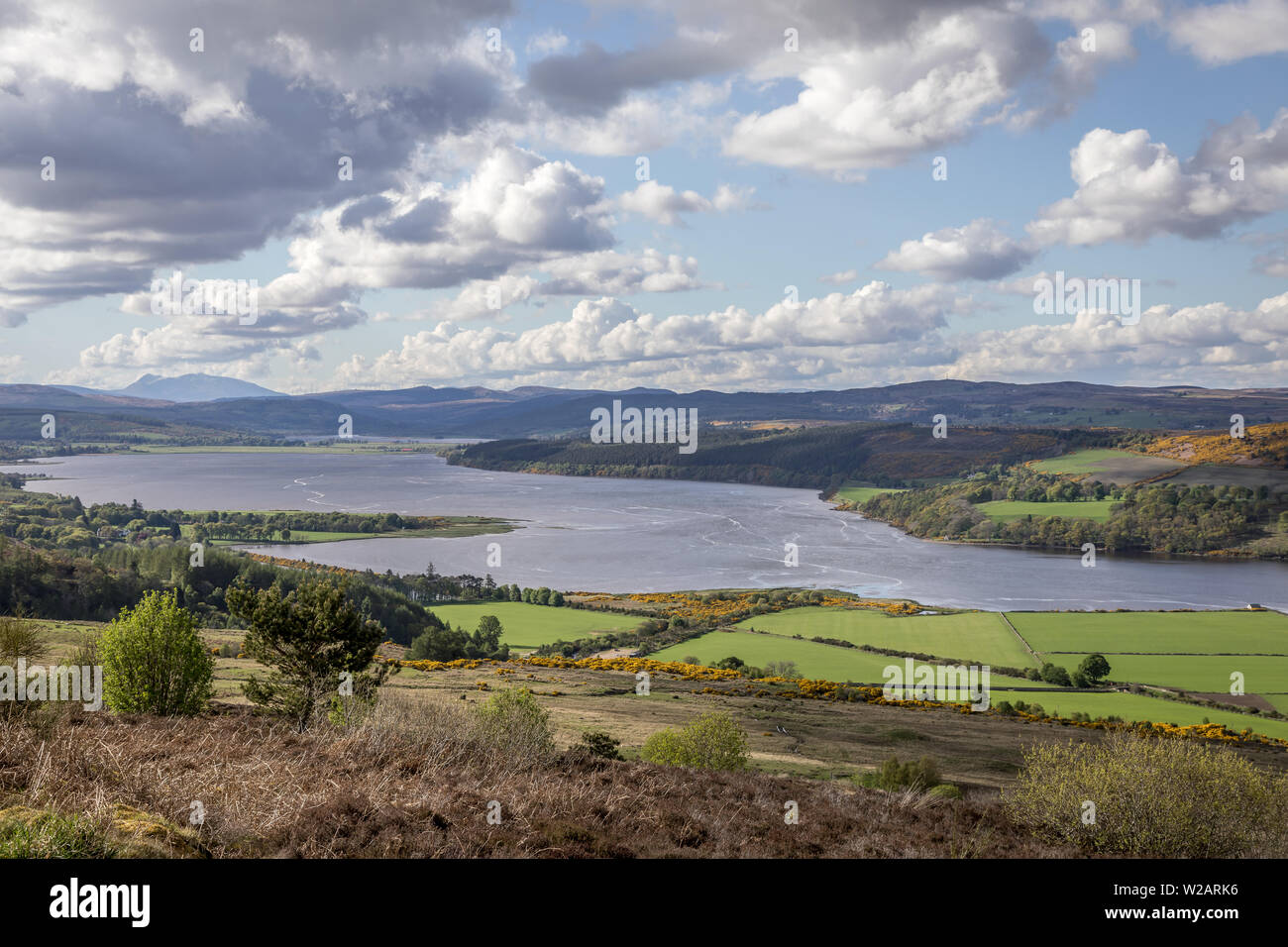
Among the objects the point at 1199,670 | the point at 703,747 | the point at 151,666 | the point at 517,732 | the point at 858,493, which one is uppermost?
the point at 151,666

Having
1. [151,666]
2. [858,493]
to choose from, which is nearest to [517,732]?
[151,666]

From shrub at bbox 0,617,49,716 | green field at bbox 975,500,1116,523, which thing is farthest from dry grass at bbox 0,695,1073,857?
green field at bbox 975,500,1116,523

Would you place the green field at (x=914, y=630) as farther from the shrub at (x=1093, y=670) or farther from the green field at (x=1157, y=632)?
the shrub at (x=1093, y=670)

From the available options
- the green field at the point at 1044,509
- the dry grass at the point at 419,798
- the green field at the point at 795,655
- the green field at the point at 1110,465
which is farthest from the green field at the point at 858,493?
→ the dry grass at the point at 419,798

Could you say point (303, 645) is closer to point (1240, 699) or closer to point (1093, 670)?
point (1093, 670)

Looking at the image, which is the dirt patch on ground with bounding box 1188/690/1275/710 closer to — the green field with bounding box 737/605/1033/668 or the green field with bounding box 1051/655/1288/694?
the green field with bounding box 1051/655/1288/694

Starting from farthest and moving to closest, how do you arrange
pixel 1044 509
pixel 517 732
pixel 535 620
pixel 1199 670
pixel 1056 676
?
pixel 1044 509 → pixel 535 620 → pixel 1199 670 → pixel 1056 676 → pixel 517 732

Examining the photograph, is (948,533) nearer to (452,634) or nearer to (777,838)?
(452,634)

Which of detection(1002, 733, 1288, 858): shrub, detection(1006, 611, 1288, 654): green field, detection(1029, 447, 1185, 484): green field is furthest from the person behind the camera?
detection(1029, 447, 1185, 484): green field
